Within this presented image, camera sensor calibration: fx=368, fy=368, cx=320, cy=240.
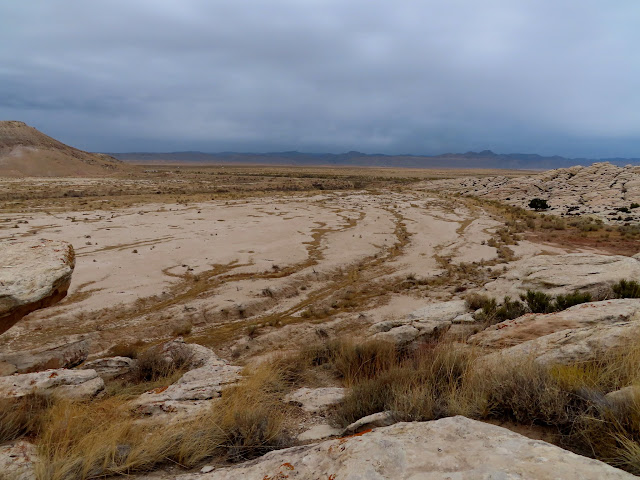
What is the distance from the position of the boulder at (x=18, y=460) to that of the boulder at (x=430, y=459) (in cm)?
125

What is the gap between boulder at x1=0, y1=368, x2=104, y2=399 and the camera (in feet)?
16.4

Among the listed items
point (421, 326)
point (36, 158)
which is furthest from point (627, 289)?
point (36, 158)

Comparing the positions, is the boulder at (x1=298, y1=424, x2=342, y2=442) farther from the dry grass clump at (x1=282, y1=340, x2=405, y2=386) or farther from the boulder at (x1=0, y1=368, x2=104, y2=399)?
the boulder at (x1=0, y1=368, x2=104, y2=399)

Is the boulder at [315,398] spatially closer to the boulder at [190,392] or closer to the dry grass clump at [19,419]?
the boulder at [190,392]

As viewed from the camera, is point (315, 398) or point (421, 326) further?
point (421, 326)

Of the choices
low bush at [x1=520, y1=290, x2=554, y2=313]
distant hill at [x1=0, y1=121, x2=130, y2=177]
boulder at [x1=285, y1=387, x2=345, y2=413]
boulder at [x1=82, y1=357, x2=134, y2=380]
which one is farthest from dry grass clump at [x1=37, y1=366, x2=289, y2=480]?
distant hill at [x1=0, y1=121, x2=130, y2=177]

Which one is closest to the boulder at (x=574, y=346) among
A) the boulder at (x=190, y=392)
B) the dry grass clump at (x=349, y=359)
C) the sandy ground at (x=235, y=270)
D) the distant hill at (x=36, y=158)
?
the dry grass clump at (x=349, y=359)

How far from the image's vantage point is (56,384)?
5457 mm

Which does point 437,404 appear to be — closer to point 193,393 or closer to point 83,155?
point 193,393

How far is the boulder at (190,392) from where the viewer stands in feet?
14.7

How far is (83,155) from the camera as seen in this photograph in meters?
125

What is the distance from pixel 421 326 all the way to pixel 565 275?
432cm

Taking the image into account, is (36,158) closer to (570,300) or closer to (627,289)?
(570,300)

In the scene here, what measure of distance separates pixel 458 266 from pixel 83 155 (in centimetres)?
14196
